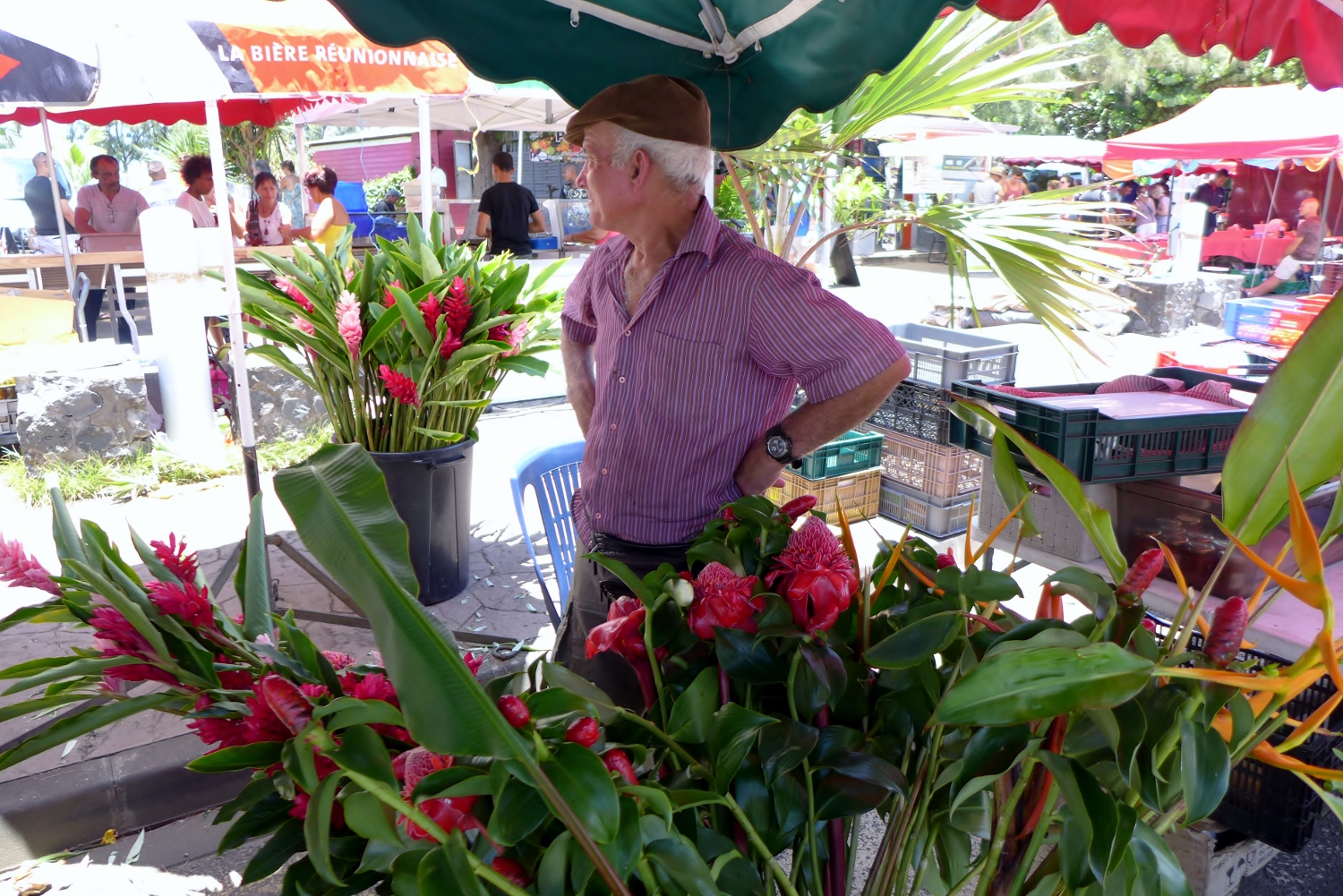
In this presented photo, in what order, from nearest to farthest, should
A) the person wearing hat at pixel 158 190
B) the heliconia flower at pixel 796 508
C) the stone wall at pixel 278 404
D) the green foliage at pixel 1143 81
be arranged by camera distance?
the heliconia flower at pixel 796 508
the stone wall at pixel 278 404
the person wearing hat at pixel 158 190
the green foliage at pixel 1143 81

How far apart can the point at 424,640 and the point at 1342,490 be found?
2.25 feet

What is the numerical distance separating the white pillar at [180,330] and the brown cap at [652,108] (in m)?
4.12

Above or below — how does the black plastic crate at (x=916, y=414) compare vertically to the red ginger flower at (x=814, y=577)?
below

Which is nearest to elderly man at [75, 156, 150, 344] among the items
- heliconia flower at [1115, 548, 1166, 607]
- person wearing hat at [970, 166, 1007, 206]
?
heliconia flower at [1115, 548, 1166, 607]

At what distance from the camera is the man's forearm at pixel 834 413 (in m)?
2.16

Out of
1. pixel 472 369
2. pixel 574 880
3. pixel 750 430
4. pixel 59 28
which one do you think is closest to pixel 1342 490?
pixel 574 880

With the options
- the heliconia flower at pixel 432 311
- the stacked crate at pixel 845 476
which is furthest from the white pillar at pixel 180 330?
the stacked crate at pixel 845 476

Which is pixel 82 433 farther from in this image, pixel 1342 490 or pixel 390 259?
pixel 1342 490

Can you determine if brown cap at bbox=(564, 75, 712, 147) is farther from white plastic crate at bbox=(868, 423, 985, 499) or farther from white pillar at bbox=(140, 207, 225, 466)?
white pillar at bbox=(140, 207, 225, 466)

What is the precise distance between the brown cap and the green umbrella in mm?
110

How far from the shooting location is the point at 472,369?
12.0ft

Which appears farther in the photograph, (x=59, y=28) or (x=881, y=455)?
(x=881, y=455)

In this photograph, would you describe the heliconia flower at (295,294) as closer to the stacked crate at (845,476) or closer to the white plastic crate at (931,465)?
the stacked crate at (845,476)

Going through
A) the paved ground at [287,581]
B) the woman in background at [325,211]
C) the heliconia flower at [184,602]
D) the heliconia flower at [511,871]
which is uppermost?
the woman in background at [325,211]
